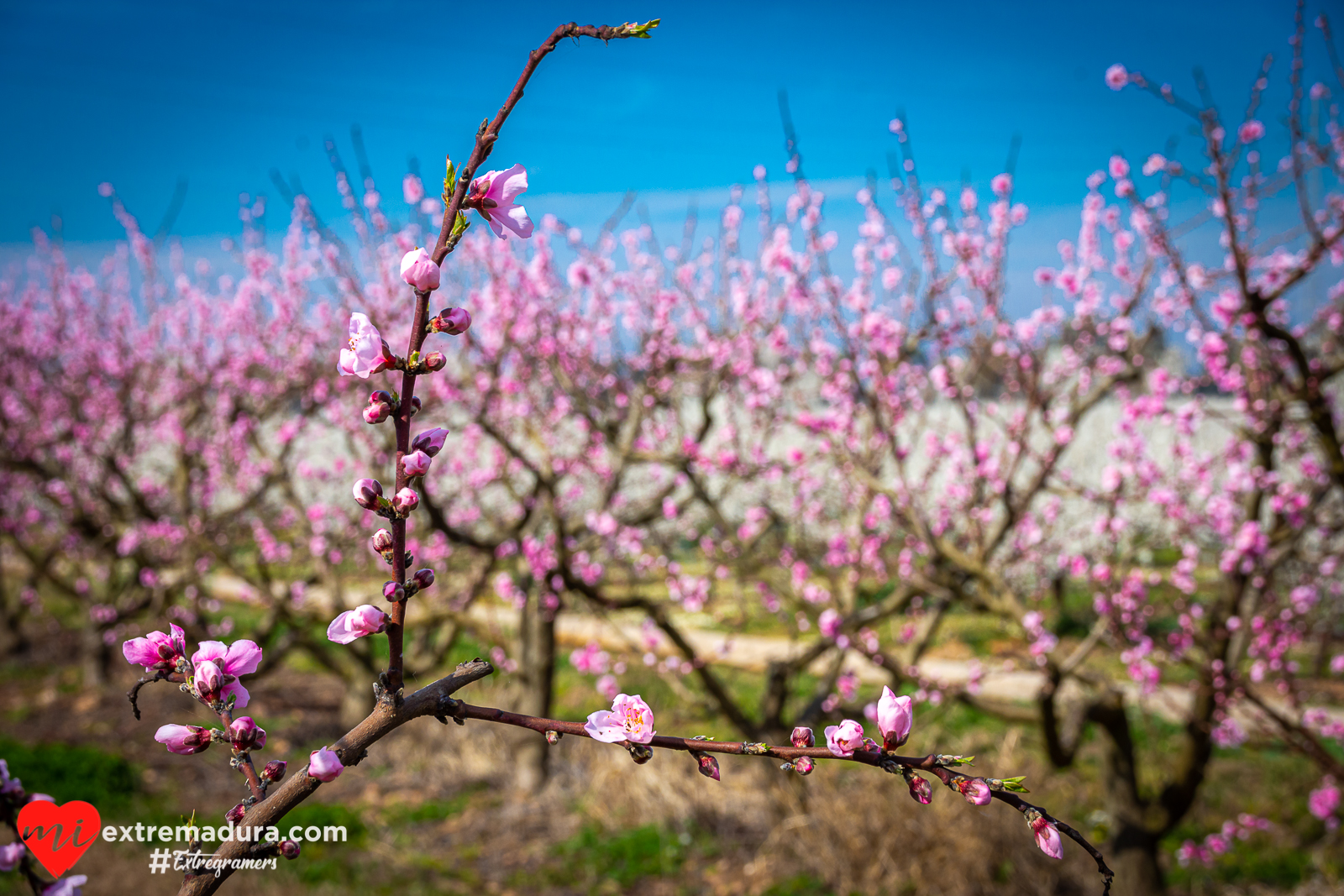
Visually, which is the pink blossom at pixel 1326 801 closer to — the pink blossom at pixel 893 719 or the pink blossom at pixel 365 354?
the pink blossom at pixel 893 719

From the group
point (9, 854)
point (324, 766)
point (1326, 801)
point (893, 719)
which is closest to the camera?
point (324, 766)

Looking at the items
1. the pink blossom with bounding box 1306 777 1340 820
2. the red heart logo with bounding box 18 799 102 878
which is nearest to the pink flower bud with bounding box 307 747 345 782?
the red heart logo with bounding box 18 799 102 878

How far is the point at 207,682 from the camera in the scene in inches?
37.9

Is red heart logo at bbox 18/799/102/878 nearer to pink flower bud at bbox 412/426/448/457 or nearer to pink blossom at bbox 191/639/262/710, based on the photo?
pink blossom at bbox 191/639/262/710

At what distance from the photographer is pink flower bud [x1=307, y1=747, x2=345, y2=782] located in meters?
0.90

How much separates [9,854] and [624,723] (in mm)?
955

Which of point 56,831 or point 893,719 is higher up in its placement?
point 893,719

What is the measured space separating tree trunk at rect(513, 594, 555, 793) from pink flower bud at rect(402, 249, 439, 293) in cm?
613

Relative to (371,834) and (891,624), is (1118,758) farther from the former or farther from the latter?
(891,624)

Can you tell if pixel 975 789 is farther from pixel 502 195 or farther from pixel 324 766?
pixel 502 195

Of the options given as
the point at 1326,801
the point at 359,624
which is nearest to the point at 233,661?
the point at 359,624

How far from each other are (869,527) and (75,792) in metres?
6.77

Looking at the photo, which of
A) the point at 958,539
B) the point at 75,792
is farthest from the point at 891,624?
the point at 75,792

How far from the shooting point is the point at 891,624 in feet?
35.0
